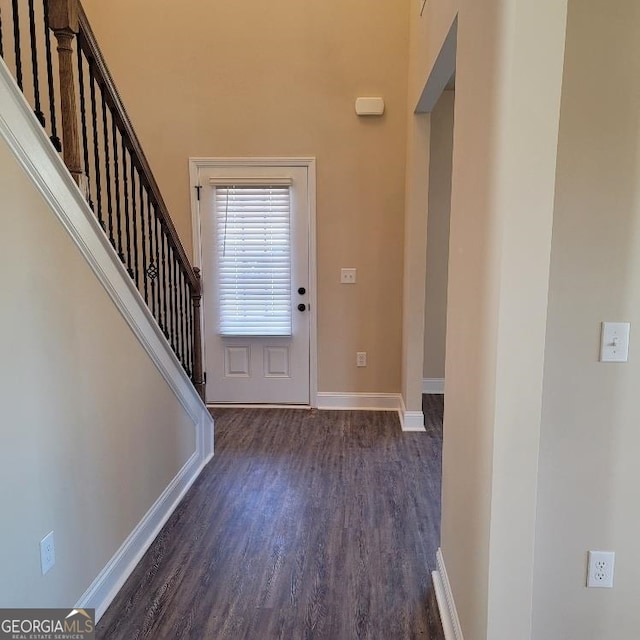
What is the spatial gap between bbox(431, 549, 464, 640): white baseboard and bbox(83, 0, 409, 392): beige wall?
242cm

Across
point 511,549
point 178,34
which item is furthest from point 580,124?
point 178,34

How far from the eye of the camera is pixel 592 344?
132 cm

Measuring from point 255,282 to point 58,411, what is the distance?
2.65m

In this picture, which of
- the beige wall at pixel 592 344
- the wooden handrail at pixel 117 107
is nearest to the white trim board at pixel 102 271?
the wooden handrail at pixel 117 107

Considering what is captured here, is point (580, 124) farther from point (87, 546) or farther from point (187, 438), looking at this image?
point (187, 438)

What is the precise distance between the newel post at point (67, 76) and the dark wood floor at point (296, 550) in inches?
65.5

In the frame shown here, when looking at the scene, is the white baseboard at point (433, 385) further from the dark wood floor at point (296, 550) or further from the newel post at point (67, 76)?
the newel post at point (67, 76)

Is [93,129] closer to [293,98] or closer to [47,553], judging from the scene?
[47,553]

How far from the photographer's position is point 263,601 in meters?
1.87

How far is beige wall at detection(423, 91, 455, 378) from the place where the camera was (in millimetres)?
4254

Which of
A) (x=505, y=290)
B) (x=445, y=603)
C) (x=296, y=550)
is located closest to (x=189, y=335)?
(x=296, y=550)

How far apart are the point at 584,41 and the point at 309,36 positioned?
3130 mm
